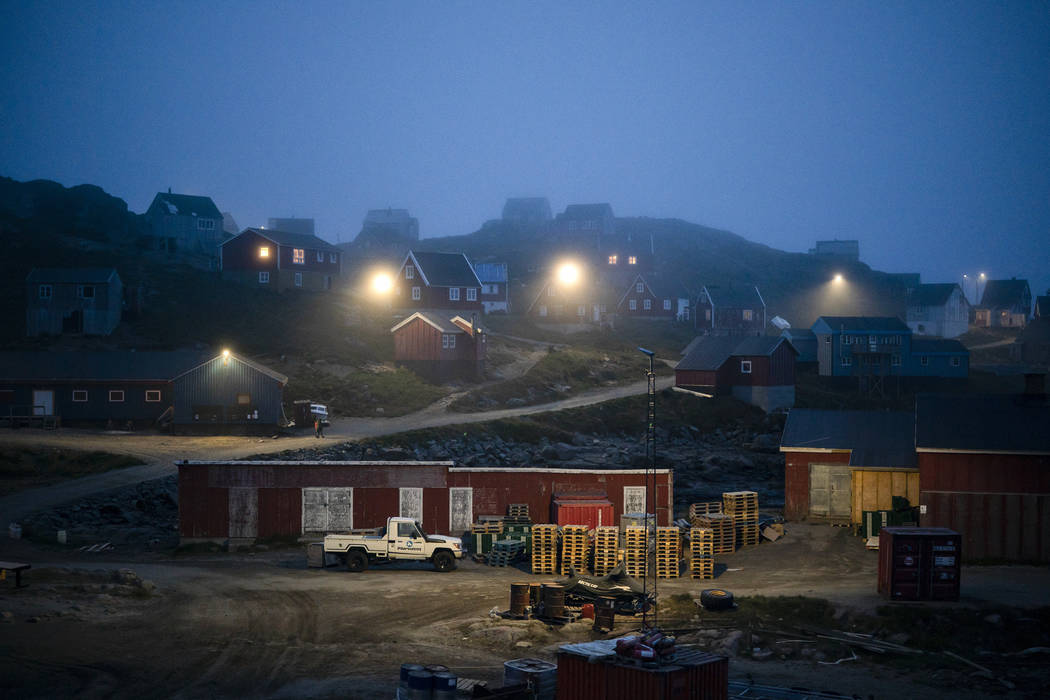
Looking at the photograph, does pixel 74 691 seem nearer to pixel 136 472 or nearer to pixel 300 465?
pixel 300 465

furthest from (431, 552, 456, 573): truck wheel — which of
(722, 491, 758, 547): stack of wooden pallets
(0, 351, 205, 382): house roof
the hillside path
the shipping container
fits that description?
(0, 351, 205, 382): house roof

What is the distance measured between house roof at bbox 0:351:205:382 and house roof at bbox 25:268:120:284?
13.6m

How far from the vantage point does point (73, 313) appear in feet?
246

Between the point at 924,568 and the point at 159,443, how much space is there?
41.0 metres

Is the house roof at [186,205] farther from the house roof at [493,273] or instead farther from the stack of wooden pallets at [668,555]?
the stack of wooden pallets at [668,555]

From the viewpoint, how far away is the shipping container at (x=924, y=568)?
2858cm

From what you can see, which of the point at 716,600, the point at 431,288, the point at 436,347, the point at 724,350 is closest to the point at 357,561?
the point at 716,600

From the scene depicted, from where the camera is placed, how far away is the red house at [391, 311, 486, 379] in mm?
72562

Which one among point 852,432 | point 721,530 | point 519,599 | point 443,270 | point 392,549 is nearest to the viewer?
point 519,599

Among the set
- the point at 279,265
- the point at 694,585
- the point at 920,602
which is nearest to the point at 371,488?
the point at 694,585

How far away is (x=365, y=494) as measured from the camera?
127 ft

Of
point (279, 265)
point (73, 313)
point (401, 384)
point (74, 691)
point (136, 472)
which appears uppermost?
point (279, 265)

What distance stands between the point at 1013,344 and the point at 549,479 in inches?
3480

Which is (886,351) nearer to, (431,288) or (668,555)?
(431,288)
